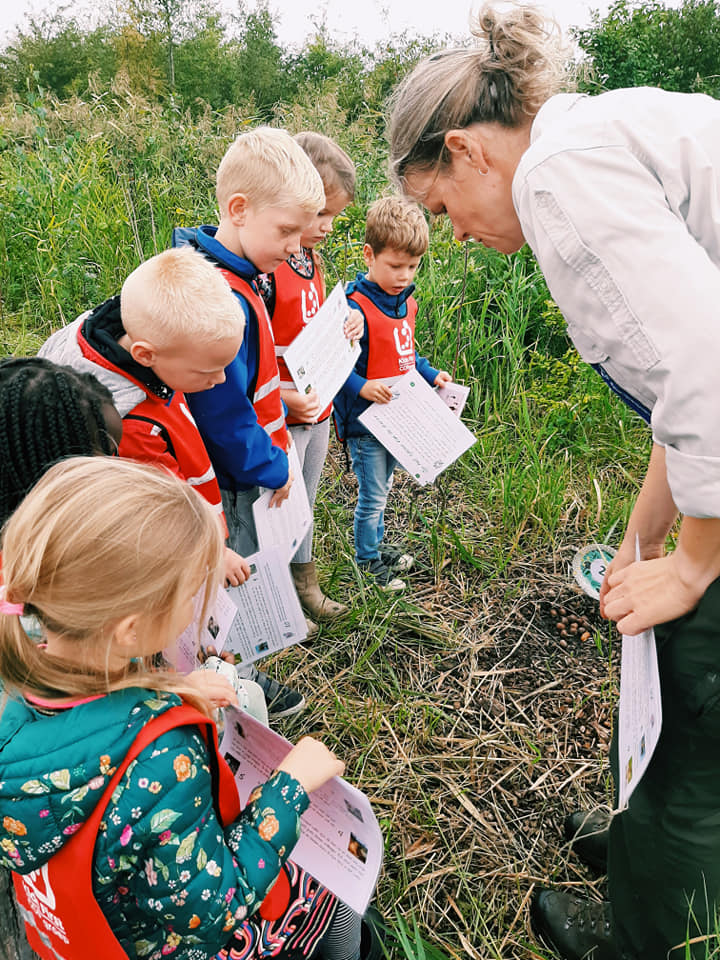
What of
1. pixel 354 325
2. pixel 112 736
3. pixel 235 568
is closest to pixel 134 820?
pixel 112 736

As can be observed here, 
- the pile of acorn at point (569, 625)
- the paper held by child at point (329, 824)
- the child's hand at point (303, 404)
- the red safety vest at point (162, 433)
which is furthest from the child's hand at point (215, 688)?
the pile of acorn at point (569, 625)

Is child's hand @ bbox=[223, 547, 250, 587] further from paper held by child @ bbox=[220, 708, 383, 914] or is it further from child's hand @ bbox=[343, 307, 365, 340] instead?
child's hand @ bbox=[343, 307, 365, 340]

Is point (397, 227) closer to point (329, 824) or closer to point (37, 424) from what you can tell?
point (37, 424)

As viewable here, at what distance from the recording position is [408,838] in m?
1.82

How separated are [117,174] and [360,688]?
3953 millimetres

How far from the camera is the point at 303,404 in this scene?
212 cm

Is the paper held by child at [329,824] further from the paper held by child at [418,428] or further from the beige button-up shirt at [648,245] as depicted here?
the paper held by child at [418,428]

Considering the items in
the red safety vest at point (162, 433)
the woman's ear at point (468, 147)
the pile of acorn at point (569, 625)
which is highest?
the woman's ear at point (468, 147)

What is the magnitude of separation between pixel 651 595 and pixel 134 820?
0.86 meters

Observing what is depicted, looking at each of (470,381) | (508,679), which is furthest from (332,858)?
(470,381)

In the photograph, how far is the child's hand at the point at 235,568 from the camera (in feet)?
5.51

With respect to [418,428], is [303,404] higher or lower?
higher

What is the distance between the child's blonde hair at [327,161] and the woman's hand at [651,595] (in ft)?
5.51

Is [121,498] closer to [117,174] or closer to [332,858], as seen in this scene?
[332,858]
